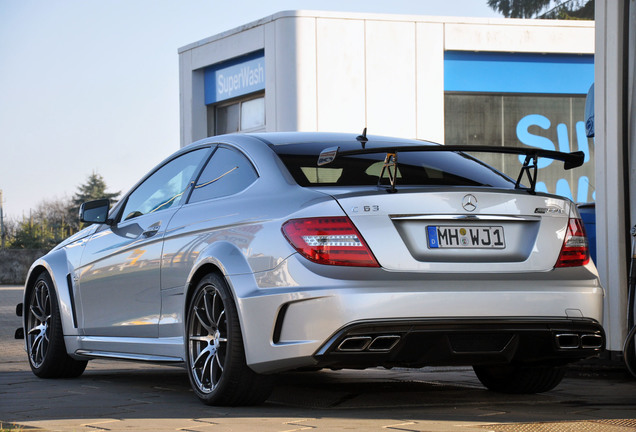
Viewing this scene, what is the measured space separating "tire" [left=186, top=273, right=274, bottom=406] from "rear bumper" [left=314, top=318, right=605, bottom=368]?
20.8 inches

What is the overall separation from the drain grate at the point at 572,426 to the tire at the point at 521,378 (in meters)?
1.15

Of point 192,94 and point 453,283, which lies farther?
point 192,94

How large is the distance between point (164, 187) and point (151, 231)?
0.41 metres

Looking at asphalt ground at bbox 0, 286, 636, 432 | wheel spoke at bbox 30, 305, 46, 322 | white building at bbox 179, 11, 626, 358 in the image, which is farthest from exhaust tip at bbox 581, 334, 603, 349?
white building at bbox 179, 11, 626, 358

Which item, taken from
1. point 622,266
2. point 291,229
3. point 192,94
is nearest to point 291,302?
point 291,229

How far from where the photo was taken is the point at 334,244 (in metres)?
5.01

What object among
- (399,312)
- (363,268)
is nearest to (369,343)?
(399,312)

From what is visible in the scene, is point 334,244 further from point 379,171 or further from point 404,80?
point 404,80

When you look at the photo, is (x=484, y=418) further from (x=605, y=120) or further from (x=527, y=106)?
(x=527, y=106)

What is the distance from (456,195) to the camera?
17.0ft

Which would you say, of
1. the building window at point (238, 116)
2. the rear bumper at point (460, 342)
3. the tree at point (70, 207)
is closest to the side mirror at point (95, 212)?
the rear bumper at point (460, 342)

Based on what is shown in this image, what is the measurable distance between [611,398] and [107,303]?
3.13 metres

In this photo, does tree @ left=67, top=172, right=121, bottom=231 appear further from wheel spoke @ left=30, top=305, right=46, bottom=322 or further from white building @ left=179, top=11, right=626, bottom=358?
wheel spoke @ left=30, top=305, right=46, bottom=322

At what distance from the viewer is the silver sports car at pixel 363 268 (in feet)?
16.4
